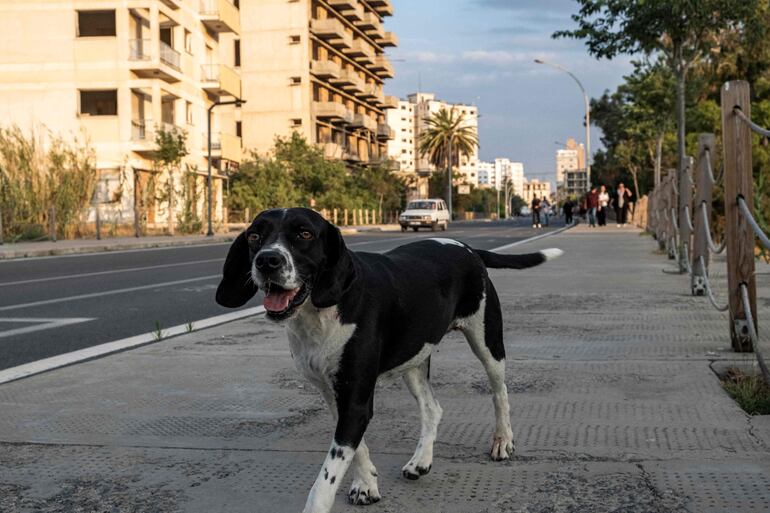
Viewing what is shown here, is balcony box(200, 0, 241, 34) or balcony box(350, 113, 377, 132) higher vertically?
balcony box(200, 0, 241, 34)

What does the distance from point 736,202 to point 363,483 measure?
12.3 feet

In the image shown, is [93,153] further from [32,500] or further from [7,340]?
[32,500]

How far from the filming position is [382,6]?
93.4 m

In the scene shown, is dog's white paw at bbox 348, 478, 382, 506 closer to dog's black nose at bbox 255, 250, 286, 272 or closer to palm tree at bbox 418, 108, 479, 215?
dog's black nose at bbox 255, 250, 286, 272

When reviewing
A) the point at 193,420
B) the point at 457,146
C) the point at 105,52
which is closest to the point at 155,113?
the point at 105,52

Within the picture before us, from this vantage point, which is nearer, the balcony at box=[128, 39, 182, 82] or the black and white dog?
the black and white dog

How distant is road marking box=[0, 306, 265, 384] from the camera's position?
18.7ft

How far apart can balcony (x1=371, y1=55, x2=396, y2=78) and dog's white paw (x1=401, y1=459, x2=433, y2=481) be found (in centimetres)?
8979

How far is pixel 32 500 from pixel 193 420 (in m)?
1.23

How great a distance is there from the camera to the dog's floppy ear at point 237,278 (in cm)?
321

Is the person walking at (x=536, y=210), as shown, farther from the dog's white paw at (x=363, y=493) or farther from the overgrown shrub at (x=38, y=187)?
the dog's white paw at (x=363, y=493)

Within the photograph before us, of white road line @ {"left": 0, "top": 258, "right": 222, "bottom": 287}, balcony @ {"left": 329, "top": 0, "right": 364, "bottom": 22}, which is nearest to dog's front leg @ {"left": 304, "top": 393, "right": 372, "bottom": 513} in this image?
white road line @ {"left": 0, "top": 258, "right": 222, "bottom": 287}

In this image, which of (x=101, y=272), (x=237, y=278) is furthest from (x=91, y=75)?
(x=237, y=278)

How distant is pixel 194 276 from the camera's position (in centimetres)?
1435
